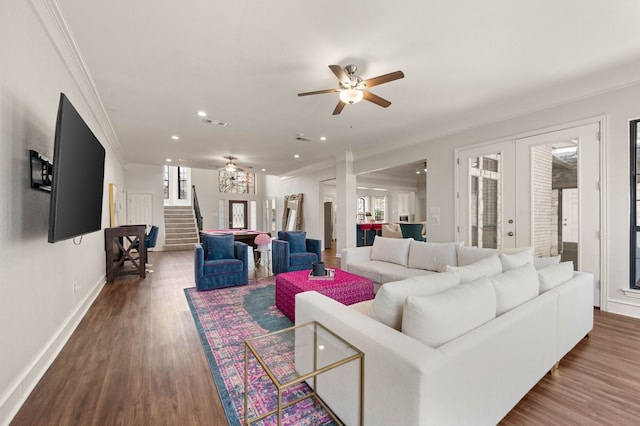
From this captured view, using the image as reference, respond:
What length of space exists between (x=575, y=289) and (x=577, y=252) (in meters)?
1.73

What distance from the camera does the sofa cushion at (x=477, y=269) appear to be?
5.99 feet

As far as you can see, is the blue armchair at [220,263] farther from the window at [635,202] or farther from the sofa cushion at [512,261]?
the window at [635,202]

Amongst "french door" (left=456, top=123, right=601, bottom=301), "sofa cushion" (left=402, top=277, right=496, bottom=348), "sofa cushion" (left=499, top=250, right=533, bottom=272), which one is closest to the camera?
"sofa cushion" (left=402, top=277, right=496, bottom=348)

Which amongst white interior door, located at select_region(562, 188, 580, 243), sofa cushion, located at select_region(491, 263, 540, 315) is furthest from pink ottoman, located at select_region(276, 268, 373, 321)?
white interior door, located at select_region(562, 188, 580, 243)

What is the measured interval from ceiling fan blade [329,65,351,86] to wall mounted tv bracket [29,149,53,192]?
2.40 metres

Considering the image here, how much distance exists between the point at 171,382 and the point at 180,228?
9.43 m

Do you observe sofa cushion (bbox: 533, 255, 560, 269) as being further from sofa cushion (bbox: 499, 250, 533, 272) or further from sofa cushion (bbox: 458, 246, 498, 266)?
→ sofa cushion (bbox: 458, 246, 498, 266)

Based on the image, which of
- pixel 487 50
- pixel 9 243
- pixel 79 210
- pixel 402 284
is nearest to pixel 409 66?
pixel 487 50

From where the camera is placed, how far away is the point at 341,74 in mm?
2586

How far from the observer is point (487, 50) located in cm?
262

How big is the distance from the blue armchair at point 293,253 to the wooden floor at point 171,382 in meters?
2.11

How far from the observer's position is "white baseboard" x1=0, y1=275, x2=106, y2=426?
5.12 feet

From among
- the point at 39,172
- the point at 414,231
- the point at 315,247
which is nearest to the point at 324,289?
the point at 39,172

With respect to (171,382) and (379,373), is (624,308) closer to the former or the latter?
(379,373)
